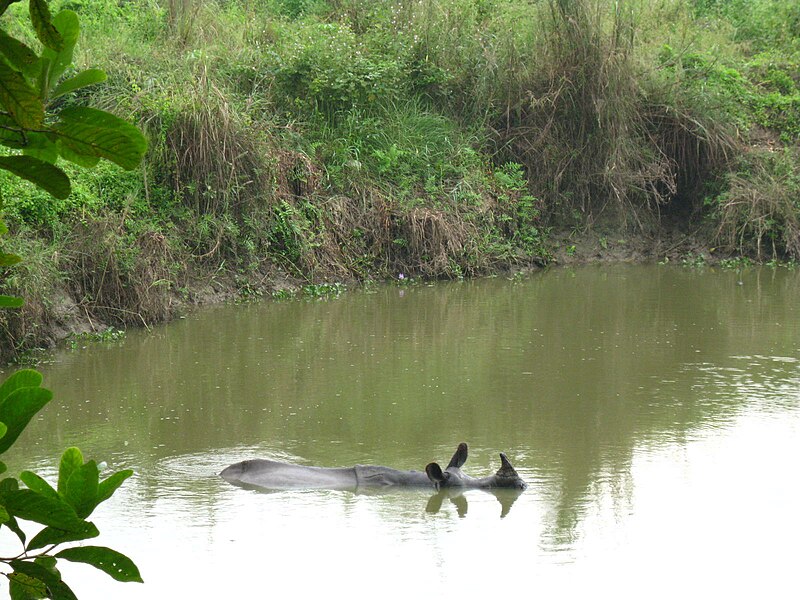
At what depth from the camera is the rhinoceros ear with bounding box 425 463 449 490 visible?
191 inches

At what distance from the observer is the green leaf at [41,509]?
1237mm

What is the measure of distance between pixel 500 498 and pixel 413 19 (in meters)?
8.98

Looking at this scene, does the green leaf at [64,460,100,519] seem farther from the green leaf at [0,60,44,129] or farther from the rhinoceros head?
the rhinoceros head

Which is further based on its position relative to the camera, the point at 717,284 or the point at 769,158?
the point at 769,158

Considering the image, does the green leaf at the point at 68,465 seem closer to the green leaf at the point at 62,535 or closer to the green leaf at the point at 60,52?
the green leaf at the point at 62,535

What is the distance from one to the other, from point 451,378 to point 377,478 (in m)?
2.17

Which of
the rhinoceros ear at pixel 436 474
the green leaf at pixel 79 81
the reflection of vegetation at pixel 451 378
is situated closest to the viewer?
the green leaf at pixel 79 81

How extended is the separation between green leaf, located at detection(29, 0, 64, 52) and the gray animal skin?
387cm

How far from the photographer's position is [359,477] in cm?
496

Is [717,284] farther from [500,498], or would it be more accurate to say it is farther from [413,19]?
[500,498]

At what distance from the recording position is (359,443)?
5.68m

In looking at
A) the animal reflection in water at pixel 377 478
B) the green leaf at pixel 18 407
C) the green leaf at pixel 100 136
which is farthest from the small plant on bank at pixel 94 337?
the green leaf at pixel 100 136

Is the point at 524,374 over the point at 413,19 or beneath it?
beneath

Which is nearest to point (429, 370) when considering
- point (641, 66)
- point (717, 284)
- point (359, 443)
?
point (359, 443)
